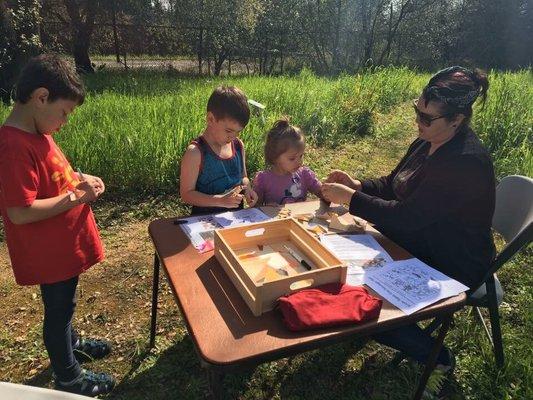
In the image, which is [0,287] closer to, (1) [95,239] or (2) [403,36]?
(1) [95,239]

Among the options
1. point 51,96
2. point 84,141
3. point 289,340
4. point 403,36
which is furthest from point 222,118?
point 403,36

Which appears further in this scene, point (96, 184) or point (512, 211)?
point (512, 211)

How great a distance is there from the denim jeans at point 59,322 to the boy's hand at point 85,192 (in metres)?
0.43

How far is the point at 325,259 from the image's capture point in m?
1.52

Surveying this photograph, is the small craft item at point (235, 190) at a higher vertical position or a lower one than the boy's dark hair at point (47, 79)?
lower

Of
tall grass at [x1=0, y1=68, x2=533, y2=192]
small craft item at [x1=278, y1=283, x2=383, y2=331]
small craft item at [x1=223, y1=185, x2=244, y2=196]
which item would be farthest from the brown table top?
tall grass at [x1=0, y1=68, x2=533, y2=192]

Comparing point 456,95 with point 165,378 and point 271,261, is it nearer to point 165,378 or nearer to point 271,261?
point 271,261

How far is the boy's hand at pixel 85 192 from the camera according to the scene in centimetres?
170

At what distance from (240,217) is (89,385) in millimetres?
1177

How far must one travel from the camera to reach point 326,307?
128 cm

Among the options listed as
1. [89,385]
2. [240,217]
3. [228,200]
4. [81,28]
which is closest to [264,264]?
[240,217]

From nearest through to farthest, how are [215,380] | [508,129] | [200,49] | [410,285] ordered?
[215,380] → [410,285] → [508,129] → [200,49]

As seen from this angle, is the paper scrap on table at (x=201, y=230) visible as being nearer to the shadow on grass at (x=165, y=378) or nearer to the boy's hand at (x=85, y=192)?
the boy's hand at (x=85, y=192)

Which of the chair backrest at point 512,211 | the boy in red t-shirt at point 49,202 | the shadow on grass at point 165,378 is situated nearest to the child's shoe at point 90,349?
the shadow on grass at point 165,378
